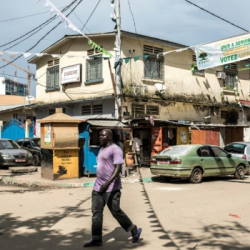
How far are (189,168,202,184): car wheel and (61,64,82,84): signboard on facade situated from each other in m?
9.93

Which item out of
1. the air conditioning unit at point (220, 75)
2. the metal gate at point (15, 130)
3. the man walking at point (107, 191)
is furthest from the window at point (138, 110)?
the man walking at point (107, 191)

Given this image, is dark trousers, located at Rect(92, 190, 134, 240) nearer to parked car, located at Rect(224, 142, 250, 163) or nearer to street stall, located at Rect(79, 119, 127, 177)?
street stall, located at Rect(79, 119, 127, 177)

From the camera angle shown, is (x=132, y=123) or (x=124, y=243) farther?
(x=132, y=123)

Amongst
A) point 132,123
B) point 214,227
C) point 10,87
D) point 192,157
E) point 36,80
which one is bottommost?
point 214,227

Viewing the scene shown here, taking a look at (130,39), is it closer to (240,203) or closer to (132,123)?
(132,123)

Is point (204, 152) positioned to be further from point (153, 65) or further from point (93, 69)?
point (93, 69)

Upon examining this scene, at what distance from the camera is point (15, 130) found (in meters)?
29.0

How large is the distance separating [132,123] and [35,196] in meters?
8.39

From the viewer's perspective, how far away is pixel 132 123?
17.9 m

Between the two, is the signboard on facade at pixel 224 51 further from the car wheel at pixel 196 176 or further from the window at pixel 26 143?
the window at pixel 26 143

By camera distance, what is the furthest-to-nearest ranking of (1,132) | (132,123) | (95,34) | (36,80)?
(1,132), (36,80), (95,34), (132,123)

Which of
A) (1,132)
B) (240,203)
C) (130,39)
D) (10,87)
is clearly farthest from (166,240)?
(10,87)

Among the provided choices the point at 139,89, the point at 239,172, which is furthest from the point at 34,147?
the point at 239,172

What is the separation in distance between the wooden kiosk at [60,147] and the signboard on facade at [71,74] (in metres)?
7.19
